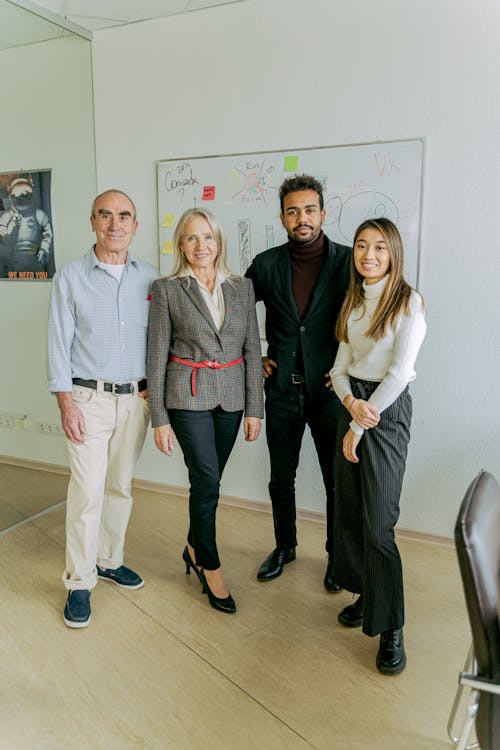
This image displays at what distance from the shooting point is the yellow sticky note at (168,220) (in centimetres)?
322

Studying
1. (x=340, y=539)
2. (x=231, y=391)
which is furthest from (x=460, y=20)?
(x=340, y=539)

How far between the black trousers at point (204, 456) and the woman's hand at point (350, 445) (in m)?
0.48

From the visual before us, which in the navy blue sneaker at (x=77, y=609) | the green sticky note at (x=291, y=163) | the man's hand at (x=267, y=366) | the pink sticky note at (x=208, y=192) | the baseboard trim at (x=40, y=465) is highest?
the green sticky note at (x=291, y=163)

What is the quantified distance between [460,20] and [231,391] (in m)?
1.84

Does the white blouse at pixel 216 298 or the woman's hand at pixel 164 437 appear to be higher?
the white blouse at pixel 216 298

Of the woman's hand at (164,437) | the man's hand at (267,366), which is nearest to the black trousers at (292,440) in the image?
the man's hand at (267,366)

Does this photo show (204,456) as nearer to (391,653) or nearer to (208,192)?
(391,653)

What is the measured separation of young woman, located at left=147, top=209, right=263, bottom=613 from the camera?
210cm

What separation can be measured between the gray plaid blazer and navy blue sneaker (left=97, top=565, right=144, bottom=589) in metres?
0.77

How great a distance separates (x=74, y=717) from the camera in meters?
1.76

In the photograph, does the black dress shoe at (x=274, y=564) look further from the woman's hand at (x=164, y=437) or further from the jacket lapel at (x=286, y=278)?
the jacket lapel at (x=286, y=278)

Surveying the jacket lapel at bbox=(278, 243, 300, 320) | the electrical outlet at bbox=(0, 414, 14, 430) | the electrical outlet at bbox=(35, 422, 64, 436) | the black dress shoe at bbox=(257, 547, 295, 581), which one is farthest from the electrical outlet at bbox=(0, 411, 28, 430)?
the jacket lapel at bbox=(278, 243, 300, 320)

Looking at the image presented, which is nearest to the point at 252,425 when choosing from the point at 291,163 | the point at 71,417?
the point at 71,417

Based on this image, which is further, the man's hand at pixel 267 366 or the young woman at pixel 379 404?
the man's hand at pixel 267 366
